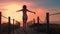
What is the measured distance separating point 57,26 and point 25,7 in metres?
2.24

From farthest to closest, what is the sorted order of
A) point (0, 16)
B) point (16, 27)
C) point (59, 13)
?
point (16, 27), point (0, 16), point (59, 13)

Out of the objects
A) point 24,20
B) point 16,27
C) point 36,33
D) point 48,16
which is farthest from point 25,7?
point 16,27

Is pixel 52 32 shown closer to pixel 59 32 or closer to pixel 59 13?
pixel 59 32

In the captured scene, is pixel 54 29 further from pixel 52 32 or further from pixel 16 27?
pixel 16 27

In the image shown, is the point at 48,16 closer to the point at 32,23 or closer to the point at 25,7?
the point at 25,7

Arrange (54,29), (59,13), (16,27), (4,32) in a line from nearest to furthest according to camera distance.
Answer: (59,13), (54,29), (4,32), (16,27)

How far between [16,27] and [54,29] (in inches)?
256

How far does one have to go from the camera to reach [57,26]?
695 inches

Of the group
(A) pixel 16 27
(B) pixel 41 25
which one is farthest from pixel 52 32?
(A) pixel 16 27

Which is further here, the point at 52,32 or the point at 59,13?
the point at 52,32

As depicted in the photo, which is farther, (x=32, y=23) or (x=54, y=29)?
(x=32, y=23)

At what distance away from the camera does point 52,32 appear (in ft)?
51.2

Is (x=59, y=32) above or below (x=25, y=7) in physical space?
below

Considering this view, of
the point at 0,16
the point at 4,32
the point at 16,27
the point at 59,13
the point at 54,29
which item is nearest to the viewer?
the point at 59,13
